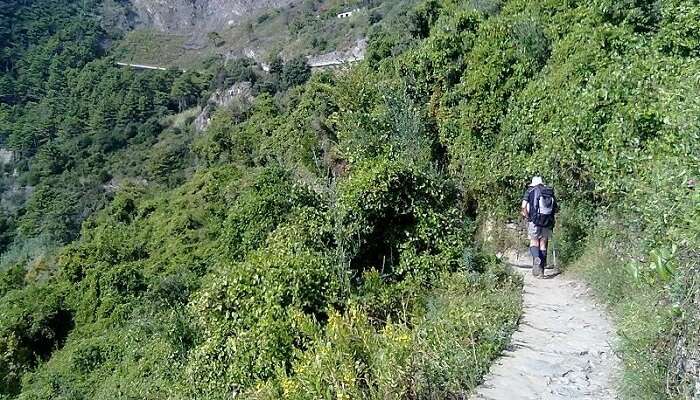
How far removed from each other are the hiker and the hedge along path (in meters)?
1.03

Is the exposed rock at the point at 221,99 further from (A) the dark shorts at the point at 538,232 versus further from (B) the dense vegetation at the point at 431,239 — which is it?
(A) the dark shorts at the point at 538,232

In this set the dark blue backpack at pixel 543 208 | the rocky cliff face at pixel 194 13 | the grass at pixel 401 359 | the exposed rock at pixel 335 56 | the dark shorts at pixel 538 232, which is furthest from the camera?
the rocky cliff face at pixel 194 13

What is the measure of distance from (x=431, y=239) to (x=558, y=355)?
3209 millimetres

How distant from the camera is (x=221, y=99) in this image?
68062 mm

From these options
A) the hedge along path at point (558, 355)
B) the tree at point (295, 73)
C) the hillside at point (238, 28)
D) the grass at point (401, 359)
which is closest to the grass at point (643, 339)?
the hedge along path at point (558, 355)

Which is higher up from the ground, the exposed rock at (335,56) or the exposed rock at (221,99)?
the exposed rock at (335,56)

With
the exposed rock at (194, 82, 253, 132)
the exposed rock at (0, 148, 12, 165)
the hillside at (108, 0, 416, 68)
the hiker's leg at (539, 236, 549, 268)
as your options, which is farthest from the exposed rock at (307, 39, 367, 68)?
the hiker's leg at (539, 236, 549, 268)

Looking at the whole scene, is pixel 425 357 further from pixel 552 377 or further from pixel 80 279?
pixel 80 279

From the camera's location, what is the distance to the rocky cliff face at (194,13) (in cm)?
11831

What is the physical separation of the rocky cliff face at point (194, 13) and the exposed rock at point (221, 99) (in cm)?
4994

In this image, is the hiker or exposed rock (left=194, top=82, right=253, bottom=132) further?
exposed rock (left=194, top=82, right=253, bottom=132)

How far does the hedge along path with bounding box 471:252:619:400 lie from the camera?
422cm

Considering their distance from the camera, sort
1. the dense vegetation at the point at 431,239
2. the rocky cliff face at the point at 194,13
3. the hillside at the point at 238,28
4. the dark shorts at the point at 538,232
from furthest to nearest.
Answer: the rocky cliff face at the point at 194,13, the hillside at the point at 238,28, the dark shorts at the point at 538,232, the dense vegetation at the point at 431,239

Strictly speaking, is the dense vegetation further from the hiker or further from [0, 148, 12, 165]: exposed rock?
[0, 148, 12, 165]: exposed rock
